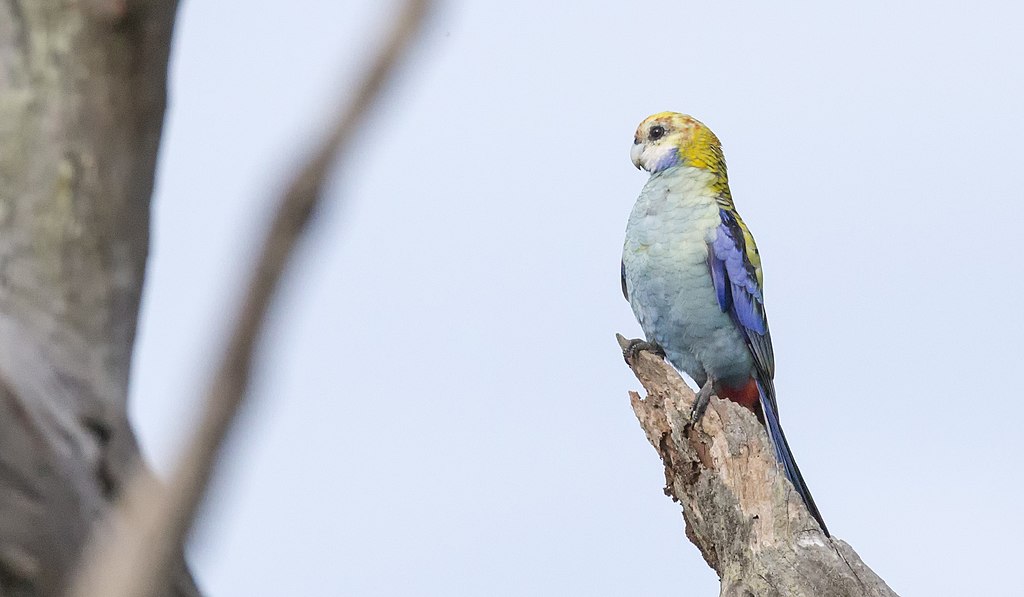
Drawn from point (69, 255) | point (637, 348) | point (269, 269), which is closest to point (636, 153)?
point (637, 348)

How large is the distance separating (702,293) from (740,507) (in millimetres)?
1581

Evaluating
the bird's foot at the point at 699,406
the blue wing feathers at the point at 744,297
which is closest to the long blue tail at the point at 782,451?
the blue wing feathers at the point at 744,297

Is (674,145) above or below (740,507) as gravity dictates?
above

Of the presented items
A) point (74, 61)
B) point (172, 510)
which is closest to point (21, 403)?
point (74, 61)

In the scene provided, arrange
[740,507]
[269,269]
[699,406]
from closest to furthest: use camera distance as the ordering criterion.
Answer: [269,269]
[740,507]
[699,406]

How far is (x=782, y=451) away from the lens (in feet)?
20.4

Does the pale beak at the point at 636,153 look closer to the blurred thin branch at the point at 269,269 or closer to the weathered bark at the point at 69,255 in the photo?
the weathered bark at the point at 69,255

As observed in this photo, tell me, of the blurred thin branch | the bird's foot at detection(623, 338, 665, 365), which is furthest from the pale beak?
the blurred thin branch

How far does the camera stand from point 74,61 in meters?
1.86

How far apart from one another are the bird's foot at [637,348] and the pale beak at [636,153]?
1243 millimetres

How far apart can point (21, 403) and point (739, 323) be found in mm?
5102

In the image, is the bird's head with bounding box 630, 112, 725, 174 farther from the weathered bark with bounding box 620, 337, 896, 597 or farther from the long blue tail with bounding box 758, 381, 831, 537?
the weathered bark with bounding box 620, 337, 896, 597

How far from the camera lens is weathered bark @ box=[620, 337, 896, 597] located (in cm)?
482

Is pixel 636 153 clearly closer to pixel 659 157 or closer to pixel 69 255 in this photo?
pixel 659 157
